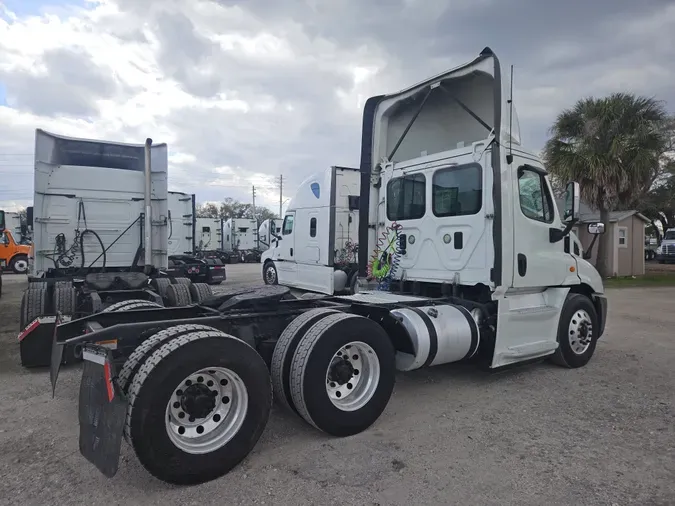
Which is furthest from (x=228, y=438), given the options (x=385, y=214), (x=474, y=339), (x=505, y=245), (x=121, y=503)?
(x=385, y=214)

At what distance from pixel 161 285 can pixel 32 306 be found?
2.08 m

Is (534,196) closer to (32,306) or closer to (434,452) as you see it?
(434,452)

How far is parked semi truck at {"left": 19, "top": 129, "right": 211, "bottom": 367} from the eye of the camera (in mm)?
8070

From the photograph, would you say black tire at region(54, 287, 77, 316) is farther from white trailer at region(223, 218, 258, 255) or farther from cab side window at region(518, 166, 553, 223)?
white trailer at region(223, 218, 258, 255)

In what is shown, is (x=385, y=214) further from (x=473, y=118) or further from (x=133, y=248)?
(x=133, y=248)

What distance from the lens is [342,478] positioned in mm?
3426

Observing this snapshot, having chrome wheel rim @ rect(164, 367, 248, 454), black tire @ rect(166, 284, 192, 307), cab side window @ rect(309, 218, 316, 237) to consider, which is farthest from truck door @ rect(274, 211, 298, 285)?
chrome wheel rim @ rect(164, 367, 248, 454)

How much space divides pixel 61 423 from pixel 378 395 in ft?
9.54

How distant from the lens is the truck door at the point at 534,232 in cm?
570

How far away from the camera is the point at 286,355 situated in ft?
13.4

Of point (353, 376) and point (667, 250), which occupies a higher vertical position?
point (667, 250)

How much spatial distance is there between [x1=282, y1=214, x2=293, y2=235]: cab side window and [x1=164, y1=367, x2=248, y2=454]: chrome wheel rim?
1125 cm

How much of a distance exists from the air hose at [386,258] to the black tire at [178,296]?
3230 mm

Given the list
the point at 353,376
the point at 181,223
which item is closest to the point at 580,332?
the point at 353,376
